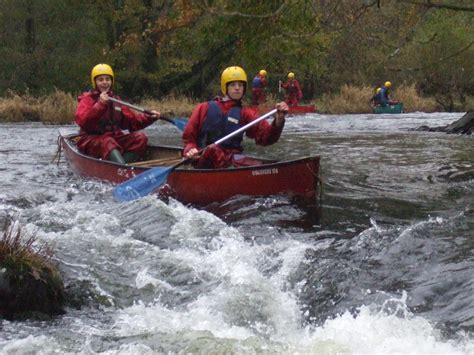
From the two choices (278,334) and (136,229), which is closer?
(278,334)

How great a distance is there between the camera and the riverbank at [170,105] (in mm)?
22016

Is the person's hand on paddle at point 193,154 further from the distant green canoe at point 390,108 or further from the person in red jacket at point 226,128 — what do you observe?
the distant green canoe at point 390,108

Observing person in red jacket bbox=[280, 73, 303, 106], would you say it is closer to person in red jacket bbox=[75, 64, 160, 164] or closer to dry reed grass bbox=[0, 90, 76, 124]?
dry reed grass bbox=[0, 90, 76, 124]

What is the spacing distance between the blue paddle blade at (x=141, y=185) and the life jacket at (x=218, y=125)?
93 cm

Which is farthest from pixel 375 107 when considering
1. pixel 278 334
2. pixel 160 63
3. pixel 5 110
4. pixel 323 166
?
pixel 278 334

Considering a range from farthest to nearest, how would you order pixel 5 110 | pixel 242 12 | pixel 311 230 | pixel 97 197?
pixel 5 110
pixel 242 12
pixel 97 197
pixel 311 230

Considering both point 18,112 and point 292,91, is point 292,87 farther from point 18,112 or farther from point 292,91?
point 18,112

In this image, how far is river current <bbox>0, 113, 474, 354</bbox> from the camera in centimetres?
454

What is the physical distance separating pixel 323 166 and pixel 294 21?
276 cm

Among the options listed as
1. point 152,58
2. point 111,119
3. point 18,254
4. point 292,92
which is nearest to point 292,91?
point 292,92

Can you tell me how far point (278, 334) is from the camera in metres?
4.77

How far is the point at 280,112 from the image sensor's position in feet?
27.5

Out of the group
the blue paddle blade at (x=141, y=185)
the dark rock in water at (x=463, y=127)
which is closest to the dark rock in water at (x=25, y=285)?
the blue paddle blade at (x=141, y=185)

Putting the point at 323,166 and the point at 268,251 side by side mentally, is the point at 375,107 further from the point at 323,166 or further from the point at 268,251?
the point at 268,251
